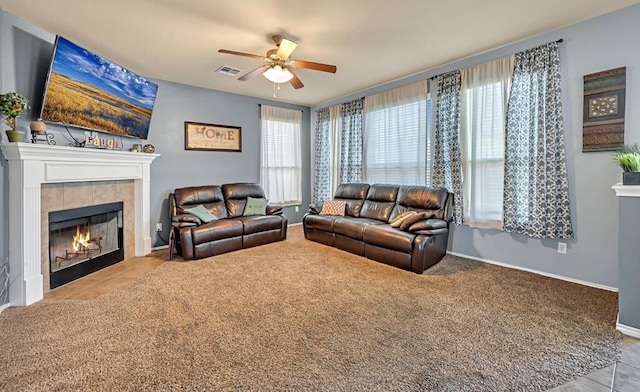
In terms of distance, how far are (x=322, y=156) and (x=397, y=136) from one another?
1.91m

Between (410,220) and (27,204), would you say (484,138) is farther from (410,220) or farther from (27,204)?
(27,204)

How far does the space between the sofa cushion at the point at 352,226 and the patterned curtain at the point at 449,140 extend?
1113mm

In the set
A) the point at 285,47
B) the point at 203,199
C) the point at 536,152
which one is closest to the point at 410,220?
the point at 536,152

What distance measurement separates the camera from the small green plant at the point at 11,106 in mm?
2471

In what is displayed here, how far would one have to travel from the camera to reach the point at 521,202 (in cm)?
341

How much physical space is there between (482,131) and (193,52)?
12.5 feet

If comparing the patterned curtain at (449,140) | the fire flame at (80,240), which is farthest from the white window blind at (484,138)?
the fire flame at (80,240)

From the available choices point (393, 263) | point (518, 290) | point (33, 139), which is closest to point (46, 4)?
point (33, 139)

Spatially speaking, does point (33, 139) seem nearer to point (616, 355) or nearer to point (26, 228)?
point (26, 228)

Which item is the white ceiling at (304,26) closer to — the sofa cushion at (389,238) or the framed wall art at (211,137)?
the framed wall art at (211,137)

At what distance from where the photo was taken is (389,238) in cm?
366

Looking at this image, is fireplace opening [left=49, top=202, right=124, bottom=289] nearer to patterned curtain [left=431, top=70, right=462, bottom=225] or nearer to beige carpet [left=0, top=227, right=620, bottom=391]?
beige carpet [left=0, top=227, right=620, bottom=391]

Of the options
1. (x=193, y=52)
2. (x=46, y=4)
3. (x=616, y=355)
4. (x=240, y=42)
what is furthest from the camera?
(x=193, y=52)

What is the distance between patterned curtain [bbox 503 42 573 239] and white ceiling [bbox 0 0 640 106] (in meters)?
0.43
